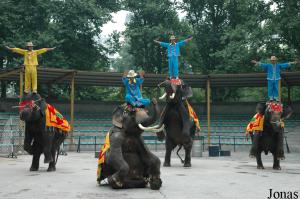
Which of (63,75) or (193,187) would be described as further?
(63,75)

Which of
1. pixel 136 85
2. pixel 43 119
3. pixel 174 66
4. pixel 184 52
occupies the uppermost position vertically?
pixel 184 52

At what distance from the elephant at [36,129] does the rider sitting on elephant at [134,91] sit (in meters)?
3.60

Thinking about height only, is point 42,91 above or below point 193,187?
above

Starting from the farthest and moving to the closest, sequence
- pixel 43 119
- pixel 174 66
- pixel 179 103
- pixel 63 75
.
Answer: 1. pixel 63 75
2. pixel 174 66
3. pixel 179 103
4. pixel 43 119

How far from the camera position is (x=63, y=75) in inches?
1001

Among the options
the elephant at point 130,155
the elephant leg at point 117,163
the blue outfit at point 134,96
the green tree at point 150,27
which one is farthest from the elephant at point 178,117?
the green tree at point 150,27

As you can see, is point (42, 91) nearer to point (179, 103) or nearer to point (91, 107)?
point (91, 107)

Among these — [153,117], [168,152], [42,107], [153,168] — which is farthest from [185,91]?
[153,117]

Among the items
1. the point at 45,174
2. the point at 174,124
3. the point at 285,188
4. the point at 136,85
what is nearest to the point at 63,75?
the point at 174,124

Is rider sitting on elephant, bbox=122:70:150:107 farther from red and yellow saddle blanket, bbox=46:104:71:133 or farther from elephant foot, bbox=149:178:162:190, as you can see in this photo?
red and yellow saddle blanket, bbox=46:104:71:133

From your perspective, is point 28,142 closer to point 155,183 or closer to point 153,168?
point 153,168

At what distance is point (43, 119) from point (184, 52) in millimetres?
27722

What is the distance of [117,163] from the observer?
8320 mm

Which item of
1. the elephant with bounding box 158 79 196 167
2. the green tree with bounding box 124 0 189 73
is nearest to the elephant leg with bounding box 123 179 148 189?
the elephant with bounding box 158 79 196 167
